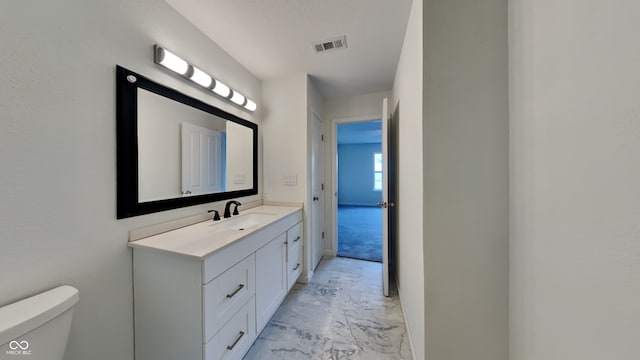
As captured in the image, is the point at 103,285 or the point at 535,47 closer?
the point at 535,47

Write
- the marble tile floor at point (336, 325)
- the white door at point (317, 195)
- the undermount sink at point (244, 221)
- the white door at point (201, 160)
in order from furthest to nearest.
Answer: the white door at point (317, 195) → the undermount sink at point (244, 221) → the white door at point (201, 160) → the marble tile floor at point (336, 325)

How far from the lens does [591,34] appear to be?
0.53 metres

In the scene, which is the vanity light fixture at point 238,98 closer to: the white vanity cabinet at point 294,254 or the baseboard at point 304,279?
the white vanity cabinet at point 294,254

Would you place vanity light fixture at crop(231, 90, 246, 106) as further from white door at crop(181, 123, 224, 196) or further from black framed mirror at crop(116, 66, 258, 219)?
white door at crop(181, 123, 224, 196)

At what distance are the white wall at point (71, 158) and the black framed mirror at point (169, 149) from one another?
5 centimetres

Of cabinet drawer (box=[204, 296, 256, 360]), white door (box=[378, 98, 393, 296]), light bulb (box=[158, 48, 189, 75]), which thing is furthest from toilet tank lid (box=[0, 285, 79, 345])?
white door (box=[378, 98, 393, 296])

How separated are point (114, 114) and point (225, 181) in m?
0.92

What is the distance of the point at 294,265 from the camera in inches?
82.7

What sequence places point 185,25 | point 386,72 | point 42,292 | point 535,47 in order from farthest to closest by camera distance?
point 386,72 < point 185,25 < point 42,292 < point 535,47

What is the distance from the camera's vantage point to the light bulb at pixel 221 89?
5.66ft

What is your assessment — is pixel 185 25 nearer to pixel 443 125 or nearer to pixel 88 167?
pixel 88 167

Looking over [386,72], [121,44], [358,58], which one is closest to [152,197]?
[121,44]

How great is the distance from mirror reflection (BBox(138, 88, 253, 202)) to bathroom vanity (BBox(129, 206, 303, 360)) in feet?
1.09

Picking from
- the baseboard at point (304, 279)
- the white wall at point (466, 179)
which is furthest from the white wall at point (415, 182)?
the baseboard at point (304, 279)
